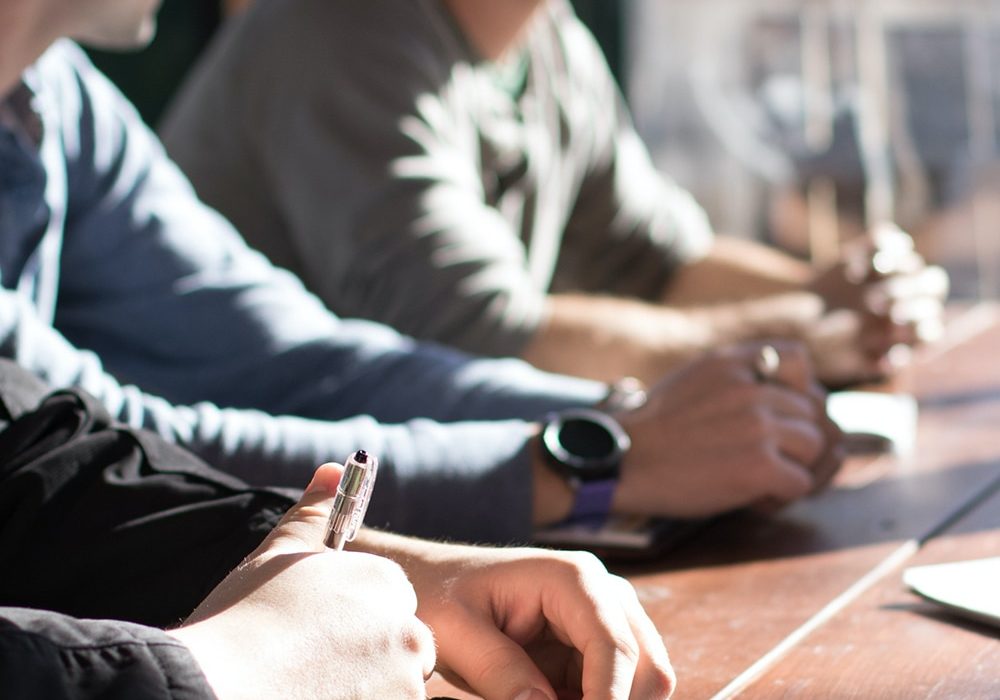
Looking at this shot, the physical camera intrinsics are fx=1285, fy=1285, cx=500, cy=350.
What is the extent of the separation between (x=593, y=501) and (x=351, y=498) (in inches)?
16.1

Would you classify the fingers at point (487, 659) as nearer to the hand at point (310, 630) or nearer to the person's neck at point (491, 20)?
the hand at point (310, 630)

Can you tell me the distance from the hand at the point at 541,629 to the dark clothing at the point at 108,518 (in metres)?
0.14

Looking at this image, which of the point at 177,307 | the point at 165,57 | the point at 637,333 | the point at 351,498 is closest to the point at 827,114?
the point at 165,57

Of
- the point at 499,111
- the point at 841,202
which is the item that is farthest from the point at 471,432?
the point at 841,202

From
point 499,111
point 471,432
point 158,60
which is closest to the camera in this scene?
point 471,432

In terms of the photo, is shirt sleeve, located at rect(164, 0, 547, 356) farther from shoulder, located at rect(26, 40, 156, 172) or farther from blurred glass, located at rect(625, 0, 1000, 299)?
blurred glass, located at rect(625, 0, 1000, 299)

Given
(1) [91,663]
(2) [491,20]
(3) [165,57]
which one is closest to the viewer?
(1) [91,663]

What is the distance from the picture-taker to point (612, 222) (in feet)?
7.00

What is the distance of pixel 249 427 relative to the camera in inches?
39.0

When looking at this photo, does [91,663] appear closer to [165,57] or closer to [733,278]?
[733,278]

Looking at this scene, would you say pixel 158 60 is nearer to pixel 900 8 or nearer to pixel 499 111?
pixel 499 111

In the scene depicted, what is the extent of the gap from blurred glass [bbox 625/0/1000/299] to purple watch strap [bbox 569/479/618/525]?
410 centimetres

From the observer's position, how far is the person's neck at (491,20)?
1.72m

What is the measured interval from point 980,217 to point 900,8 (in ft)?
3.42
